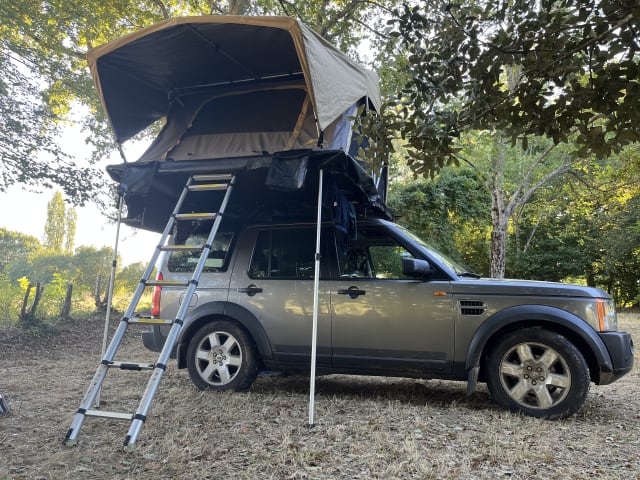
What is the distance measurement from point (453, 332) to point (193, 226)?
307 cm

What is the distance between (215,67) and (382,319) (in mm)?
3458

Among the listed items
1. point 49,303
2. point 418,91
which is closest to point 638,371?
point 418,91

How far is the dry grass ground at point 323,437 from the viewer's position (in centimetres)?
305

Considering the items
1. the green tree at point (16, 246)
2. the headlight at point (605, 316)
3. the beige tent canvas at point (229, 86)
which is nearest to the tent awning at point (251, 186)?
the beige tent canvas at point (229, 86)

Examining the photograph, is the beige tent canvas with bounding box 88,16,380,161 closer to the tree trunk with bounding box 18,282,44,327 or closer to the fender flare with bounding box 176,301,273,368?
the fender flare with bounding box 176,301,273,368

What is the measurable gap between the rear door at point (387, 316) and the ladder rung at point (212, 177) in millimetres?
1361

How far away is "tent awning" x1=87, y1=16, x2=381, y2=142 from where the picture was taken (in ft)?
14.4

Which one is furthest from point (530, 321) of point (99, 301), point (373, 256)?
point (99, 301)

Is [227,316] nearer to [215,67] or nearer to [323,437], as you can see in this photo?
[323,437]

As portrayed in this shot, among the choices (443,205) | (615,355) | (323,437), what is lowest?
(323,437)

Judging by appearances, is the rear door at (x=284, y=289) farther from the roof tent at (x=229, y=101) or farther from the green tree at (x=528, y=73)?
the green tree at (x=528, y=73)

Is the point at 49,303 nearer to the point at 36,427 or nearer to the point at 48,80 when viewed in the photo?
the point at 48,80

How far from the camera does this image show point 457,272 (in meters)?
4.81

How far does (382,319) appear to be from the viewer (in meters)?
4.62
